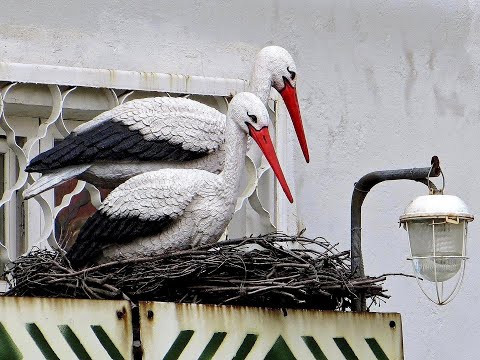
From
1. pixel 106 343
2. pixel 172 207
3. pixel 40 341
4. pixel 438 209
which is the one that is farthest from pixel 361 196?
pixel 40 341

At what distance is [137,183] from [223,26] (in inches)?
56.3

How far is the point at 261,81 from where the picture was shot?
6688 millimetres

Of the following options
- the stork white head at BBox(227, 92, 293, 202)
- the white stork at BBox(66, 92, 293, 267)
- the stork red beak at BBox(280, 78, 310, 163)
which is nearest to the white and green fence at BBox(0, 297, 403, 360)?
the white stork at BBox(66, 92, 293, 267)

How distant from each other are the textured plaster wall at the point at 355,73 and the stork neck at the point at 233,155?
1123 mm

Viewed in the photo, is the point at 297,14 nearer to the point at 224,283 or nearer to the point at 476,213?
the point at 476,213

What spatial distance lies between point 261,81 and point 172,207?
678 millimetres

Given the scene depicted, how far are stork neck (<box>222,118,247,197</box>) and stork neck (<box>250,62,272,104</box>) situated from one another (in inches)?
14.1

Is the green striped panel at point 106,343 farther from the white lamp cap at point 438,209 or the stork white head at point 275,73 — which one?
the stork white head at point 275,73

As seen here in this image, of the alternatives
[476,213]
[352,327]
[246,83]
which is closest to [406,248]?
[476,213]

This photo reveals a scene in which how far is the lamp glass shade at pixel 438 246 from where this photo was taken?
614cm

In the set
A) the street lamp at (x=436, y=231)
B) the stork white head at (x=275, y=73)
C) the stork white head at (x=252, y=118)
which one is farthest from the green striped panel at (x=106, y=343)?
the stork white head at (x=275, y=73)

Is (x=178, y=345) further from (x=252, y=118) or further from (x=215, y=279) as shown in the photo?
(x=252, y=118)

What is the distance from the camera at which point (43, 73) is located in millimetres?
7148

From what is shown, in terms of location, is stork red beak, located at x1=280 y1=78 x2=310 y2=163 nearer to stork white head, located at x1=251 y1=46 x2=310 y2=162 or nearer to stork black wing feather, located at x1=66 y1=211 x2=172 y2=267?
stork white head, located at x1=251 y1=46 x2=310 y2=162
